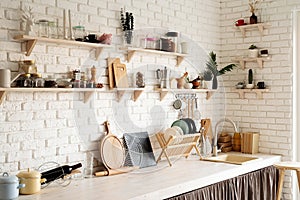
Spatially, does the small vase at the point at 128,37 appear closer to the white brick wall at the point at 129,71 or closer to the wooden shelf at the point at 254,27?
the white brick wall at the point at 129,71

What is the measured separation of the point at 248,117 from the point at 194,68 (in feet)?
2.87

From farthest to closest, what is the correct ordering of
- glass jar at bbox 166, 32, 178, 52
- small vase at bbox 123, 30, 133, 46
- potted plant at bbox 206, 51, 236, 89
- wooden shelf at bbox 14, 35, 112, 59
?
potted plant at bbox 206, 51, 236, 89 < glass jar at bbox 166, 32, 178, 52 < small vase at bbox 123, 30, 133, 46 < wooden shelf at bbox 14, 35, 112, 59

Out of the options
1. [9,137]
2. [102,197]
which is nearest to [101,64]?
[9,137]

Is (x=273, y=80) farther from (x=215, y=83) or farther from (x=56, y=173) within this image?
(x=56, y=173)

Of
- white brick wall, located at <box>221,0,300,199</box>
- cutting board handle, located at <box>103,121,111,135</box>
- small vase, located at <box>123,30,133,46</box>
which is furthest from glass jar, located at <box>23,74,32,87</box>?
white brick wall, located at <box>221,0,300,199</box>

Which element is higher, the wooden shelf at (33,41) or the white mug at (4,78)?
the wooden shelf at (33,41)

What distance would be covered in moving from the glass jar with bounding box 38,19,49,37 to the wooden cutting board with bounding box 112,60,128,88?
2.45 ft

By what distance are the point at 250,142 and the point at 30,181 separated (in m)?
2.67

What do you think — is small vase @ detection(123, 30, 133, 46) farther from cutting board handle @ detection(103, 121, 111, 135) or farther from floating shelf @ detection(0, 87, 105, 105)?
cutting board handle @ detection(103, 121, 111, 135)

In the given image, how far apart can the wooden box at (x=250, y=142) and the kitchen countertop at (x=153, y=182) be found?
477mm

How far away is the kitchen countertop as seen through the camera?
2.83 meters

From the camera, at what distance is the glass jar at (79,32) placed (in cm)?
332

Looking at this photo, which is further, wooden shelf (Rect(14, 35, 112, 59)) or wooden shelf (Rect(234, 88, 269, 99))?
wooden shelf (Rect(234, 88, 269, 99))

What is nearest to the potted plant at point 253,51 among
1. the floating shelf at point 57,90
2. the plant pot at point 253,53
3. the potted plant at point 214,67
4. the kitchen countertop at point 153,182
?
the plant pot at point 253,53
